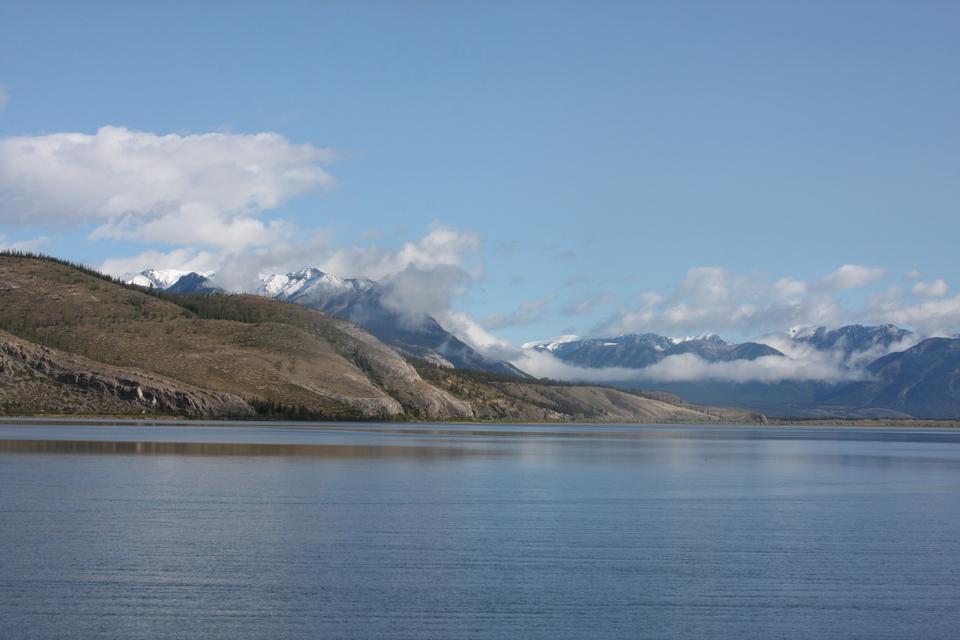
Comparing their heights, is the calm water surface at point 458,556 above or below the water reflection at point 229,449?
below

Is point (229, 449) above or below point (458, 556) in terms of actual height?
above

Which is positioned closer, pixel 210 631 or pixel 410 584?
pixel 210 631

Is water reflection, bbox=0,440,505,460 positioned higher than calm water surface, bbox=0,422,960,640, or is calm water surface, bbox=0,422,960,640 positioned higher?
water reflection, bbox=0,440,505,460

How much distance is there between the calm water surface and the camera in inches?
1328

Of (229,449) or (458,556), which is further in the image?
(229,449)

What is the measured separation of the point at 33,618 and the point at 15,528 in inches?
714

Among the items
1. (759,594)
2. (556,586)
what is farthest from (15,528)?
(759,594)

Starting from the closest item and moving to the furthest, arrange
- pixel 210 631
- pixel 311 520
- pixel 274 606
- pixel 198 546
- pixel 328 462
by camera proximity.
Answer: pixel 210 631 < pixel 274 606 < pixel 198 546 < pixel 311 520 < pixel 328 462

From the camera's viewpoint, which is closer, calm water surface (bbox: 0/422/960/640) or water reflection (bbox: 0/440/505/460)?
calm water surface (bbox: 0/422/960/640)

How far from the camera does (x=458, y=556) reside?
44781mm

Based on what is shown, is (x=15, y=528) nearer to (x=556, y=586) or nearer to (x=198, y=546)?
(x=198, y=546)

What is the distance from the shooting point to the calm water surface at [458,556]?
33.7 m

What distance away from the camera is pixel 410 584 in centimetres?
3881

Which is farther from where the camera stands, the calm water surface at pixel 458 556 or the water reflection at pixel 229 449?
the water reflection at pixel 229 449
